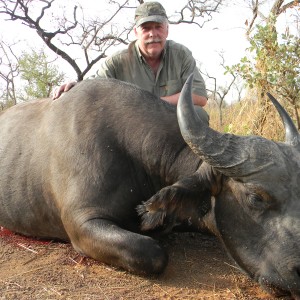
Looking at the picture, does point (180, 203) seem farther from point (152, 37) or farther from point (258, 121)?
point (258, 121)

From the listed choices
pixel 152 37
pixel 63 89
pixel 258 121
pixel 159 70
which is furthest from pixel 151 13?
pixel 258 121

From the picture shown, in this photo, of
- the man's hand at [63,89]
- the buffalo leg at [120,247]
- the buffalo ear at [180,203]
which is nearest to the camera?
the buffalo ear at [180,203]

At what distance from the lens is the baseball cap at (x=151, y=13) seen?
6195 millimetres

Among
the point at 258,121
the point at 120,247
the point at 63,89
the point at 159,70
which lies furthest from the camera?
the point at 258,121

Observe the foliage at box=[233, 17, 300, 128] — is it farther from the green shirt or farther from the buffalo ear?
the buffalo ear

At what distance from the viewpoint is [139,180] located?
13.2ft

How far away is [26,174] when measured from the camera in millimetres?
4480

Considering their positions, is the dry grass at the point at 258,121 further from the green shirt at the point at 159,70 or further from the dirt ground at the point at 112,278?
the dirt ground at the point at 112,278

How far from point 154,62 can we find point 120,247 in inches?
146

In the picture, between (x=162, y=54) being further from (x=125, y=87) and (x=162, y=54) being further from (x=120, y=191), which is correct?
(x=120, y=191)

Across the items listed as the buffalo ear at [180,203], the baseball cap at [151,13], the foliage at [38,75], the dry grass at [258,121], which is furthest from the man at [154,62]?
the foliage at [38,75]

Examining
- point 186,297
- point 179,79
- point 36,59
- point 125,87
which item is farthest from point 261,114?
point 36,59

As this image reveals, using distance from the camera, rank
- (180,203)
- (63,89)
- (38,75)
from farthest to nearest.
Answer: (38,75)
(63,89)
(180,203)

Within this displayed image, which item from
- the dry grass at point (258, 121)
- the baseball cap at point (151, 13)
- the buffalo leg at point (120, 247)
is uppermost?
the baseball cap at point (151, 13)
